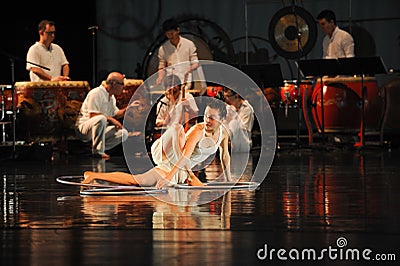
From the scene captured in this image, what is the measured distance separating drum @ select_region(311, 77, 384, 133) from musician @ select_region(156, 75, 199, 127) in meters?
2.09

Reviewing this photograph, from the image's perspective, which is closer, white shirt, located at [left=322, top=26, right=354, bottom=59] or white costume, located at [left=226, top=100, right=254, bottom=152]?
white costume, located at [left=226, top=100, right=254, bottom=152]

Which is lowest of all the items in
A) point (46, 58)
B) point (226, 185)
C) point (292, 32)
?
point (226, 185)

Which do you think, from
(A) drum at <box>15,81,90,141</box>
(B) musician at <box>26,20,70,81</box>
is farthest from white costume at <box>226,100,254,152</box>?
(B) musician at <box>26,20,70,81</box>

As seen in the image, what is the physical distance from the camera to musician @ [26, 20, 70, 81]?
1176 centimetres

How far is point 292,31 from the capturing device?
13102mm

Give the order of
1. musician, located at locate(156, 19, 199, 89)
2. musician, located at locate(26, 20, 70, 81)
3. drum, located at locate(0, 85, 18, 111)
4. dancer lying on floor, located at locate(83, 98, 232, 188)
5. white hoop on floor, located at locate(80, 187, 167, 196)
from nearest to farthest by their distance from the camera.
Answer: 1. white hoop on floor, located at locate(80, 187, 167, 196)
2. dancer lying on floor, located at locate(83, 98, 232, 188)
3. drum, located at locate(0, 85, 18, 111)
4. musician, located at locate(26, 20, 70, 81)
5. musician, located at locate(156, 19, 199, 89)

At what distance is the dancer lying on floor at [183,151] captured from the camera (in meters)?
6.80

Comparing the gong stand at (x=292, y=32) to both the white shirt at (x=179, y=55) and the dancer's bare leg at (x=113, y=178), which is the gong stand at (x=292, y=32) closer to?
the white shirt at (x=179, y=55)

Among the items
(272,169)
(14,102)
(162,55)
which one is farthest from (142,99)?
(272,169)

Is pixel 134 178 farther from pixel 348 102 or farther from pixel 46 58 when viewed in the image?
pixel 348 102

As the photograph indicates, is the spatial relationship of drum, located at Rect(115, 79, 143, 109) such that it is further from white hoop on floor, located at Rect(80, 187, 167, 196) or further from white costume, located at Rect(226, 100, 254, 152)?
white hoop on floor, located at Rect(80, 187, 167, 196)

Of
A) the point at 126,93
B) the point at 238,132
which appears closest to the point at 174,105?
the point at 238,132

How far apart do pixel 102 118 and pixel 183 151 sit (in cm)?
506

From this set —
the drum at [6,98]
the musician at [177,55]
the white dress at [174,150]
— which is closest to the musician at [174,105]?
the musician at [177,55]
